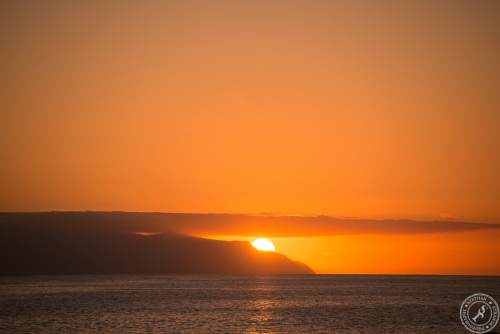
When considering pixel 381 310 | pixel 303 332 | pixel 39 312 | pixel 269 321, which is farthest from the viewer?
pixel 381 310

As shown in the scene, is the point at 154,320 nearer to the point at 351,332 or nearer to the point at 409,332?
the point at 351,332

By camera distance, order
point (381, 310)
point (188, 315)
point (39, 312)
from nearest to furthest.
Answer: point (188, 315), point (39, 312), point (381, 310)

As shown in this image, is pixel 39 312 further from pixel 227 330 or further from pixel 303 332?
pixel 303 332

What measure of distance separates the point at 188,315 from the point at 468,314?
178 ft

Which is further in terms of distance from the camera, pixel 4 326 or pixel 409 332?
pixel 4 326

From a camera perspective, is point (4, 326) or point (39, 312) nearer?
point (4, 326)

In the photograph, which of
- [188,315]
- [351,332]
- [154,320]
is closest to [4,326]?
[154,320]

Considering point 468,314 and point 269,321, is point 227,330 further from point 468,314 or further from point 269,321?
point 468,314

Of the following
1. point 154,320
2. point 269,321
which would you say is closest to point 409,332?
point 269,321

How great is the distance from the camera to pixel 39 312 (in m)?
136

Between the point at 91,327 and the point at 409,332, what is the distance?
1918 inches

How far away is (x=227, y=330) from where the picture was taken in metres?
98.9

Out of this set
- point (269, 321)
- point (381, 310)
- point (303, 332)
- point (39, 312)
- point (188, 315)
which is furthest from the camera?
point (381, 310)

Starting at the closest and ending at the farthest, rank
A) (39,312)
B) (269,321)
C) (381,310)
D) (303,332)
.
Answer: (303,332)
(269,321)
(39,312)
(381,310)
